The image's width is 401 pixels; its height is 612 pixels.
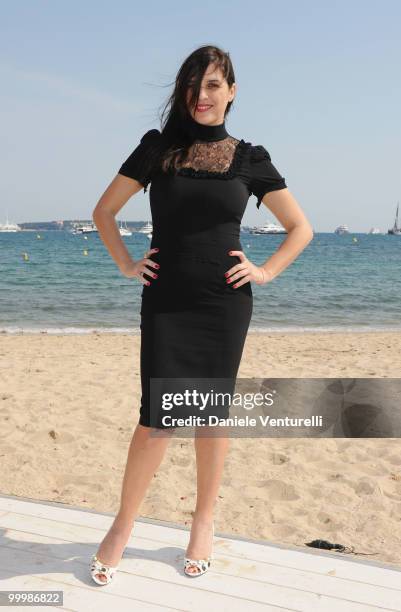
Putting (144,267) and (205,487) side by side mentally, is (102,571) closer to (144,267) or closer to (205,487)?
(205,487)

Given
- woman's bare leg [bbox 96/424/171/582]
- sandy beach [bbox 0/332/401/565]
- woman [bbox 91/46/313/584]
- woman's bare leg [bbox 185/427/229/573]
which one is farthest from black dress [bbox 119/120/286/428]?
sandy beach [bbox 0/332/401/565]

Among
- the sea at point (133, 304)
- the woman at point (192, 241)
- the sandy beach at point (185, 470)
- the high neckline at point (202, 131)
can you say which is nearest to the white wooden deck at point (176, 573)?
the woman at point (192, 241)

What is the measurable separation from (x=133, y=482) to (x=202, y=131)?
5.28 ft

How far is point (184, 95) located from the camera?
256 centimetres

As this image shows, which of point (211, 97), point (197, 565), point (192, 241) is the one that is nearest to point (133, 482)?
point (197, 565)

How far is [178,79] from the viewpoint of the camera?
2566 millimetres

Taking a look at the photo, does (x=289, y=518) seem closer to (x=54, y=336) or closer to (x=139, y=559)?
(x=139, y=559)

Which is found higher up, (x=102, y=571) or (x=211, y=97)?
(x=211, y=97)

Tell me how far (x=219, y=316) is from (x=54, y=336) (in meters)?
10.4

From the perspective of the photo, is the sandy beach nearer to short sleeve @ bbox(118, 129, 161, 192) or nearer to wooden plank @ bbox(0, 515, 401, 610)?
wooden plank @ bbox(0, 515, 401, 610)

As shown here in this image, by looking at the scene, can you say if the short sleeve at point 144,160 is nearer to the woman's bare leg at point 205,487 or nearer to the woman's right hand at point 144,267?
the woman's right hand at point 144,267

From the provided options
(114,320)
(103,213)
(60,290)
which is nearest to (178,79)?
(103,213)

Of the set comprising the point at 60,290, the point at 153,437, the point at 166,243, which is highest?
the point at 166,243

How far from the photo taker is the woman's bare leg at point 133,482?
2623 mm
